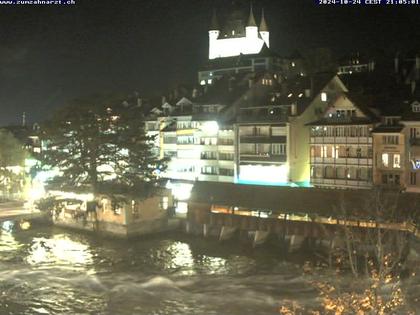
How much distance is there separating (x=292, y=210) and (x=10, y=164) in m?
41.1

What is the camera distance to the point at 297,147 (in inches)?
1978

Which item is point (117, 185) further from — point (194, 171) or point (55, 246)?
point (194, 171)

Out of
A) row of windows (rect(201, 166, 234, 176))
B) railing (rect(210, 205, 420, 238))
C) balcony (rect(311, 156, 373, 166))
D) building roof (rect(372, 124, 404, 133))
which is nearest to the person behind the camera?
railing (rect(210, 205, 420, 238))

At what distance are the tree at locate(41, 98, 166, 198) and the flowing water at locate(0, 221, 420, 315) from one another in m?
5.86

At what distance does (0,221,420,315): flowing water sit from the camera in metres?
27.2

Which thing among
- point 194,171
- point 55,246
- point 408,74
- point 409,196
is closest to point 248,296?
point 409,196

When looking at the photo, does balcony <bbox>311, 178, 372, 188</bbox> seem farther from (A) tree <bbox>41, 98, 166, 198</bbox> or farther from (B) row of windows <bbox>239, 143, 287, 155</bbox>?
(A) tree <bbox>41, 98, 166, 198</bbox>

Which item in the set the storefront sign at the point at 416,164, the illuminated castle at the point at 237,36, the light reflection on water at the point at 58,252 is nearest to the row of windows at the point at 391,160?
the storefront sign at the point at 416,164

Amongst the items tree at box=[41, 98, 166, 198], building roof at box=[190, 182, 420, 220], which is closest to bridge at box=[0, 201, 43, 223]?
tree at box=[41, 98, 166, 198]

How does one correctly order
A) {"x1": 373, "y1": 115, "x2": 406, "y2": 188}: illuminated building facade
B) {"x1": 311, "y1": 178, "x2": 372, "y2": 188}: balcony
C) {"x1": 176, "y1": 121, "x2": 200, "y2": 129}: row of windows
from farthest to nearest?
{"x1": 176, "y1": 121, "x2": 200, "y2": 129}: row of windows < {"x1": 311, "y1": 178, "x2": 372, "y2": 188}: balcony < {"x1": 373, "y1": 115, "x2": 406, "y2": 188}: illuminated building facade

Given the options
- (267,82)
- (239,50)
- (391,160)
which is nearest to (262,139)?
(267,82)

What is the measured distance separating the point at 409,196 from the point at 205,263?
41.4ft

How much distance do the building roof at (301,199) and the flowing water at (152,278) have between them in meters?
3.04

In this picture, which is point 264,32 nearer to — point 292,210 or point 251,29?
point 251,29
